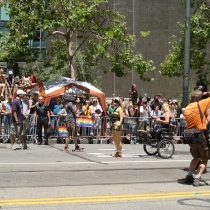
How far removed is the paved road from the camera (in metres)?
8.94

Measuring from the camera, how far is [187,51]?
925 inches

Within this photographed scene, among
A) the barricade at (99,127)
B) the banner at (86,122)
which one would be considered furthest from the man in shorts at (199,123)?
the banner at (86,122)

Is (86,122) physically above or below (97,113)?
below

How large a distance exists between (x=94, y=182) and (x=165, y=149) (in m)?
5.47

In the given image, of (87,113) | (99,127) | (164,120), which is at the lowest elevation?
(99,127)

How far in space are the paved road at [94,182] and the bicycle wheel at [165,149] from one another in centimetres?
17

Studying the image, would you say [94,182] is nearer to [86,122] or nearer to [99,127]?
[86,122]

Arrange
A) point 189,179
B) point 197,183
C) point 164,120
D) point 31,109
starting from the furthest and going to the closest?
point 31,109, point 164,120, point 189,179, point 197,183

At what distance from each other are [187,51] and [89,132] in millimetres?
5838

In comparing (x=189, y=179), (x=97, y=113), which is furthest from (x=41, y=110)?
(x=189, y=179)

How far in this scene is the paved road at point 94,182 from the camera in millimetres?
8938

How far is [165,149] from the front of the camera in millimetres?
16156

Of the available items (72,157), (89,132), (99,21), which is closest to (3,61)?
(99,21)

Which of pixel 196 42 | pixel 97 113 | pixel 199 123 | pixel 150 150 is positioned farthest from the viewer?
pixel 196 42
